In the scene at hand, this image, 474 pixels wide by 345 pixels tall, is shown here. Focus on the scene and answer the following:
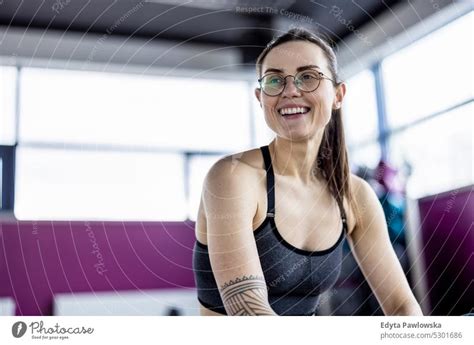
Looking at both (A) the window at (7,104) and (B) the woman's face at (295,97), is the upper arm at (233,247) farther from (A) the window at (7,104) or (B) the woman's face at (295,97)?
(A) the window at (7,104)

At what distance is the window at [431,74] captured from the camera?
0.89 m

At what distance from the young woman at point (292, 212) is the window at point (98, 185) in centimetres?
4

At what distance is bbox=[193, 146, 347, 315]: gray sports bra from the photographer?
0.73 metres

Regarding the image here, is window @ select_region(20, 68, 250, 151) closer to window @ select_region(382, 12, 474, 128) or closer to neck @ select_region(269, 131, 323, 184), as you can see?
neck @ select_region(269, 131, 323, 184)

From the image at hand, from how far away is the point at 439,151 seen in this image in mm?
899

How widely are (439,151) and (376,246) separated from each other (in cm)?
18

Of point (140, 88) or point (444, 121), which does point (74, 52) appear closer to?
point (140, 88)

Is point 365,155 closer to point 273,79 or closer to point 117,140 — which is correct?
point 273,79

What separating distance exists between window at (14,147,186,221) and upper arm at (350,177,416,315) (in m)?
0.23

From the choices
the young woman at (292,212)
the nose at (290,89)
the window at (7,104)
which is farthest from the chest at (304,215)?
the window at (7,104)
